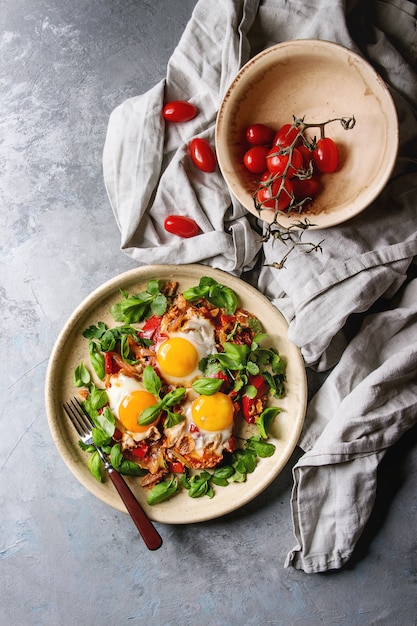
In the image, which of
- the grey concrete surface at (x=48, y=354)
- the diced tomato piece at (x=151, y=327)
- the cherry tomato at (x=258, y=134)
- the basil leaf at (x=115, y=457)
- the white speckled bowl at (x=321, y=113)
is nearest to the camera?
the white speckled bowl at (x=321, y=113)

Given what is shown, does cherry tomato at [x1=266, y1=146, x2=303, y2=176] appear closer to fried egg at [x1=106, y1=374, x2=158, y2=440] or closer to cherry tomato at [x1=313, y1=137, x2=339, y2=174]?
cherry tomato at [x1=313, y1=137, x2=339, y2=174]

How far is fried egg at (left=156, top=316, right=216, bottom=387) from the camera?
2.90 metres

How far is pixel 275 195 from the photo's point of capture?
8.98 feet

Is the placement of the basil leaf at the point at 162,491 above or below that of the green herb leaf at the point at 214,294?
below

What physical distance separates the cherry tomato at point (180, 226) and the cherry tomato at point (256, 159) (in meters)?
0.39

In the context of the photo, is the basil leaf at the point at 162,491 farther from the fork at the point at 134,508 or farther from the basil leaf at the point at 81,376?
the basil leaf at the point at 81,376

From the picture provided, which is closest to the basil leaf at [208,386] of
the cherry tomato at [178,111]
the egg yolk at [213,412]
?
the egg yolk at [213,412]

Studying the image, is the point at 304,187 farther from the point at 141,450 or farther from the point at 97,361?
the point at 141,450

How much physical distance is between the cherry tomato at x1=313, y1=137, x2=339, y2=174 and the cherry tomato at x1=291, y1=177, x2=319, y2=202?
74mm

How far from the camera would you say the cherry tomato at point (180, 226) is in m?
2.97

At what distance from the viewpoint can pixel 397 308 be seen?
3.00 m

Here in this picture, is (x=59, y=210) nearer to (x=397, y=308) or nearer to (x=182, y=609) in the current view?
(x=397, y=308)

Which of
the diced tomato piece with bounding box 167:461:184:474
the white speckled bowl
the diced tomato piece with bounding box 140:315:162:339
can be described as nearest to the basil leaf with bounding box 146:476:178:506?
the diced tomato piece with bounding box 167:461:184:474

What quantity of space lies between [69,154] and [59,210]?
0.29 m
